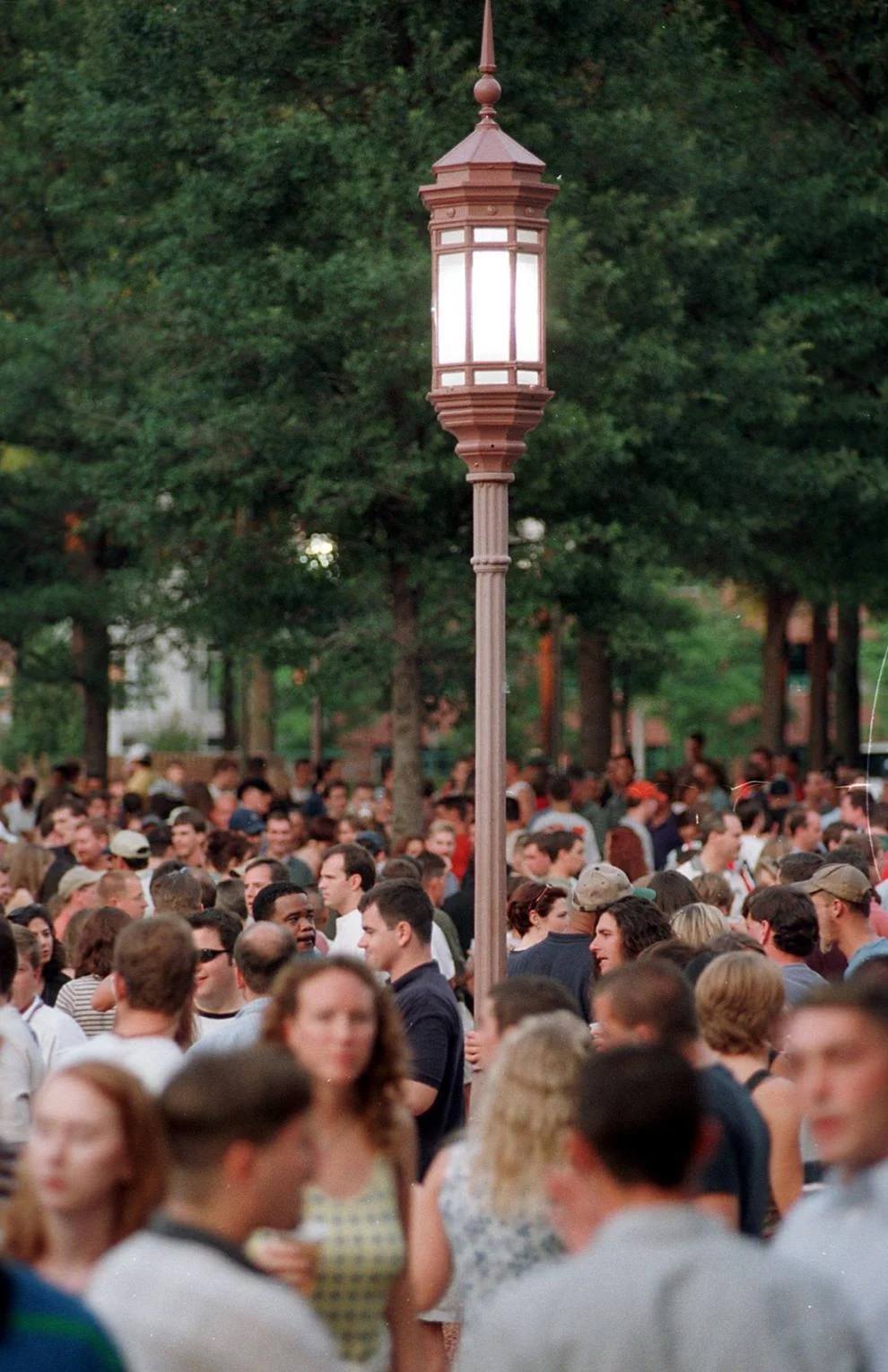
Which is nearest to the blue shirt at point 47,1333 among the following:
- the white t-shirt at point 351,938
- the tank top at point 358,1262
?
the tank top at point 358,1262

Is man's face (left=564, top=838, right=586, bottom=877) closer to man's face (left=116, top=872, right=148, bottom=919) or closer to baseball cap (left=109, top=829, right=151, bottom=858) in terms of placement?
baseball cap (left=109, top=829, right=151, bottom=858)

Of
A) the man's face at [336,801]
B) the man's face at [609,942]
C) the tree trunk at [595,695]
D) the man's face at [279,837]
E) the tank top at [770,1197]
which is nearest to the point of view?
the tank top at [770,1197]

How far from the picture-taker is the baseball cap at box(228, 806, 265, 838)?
1812 cm

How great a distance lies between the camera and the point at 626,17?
20.6m

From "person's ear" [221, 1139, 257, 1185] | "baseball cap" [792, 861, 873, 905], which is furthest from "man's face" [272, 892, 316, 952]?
"person's ear" [221, 1139, 257, 1185]

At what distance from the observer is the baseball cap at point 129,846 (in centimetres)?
1403

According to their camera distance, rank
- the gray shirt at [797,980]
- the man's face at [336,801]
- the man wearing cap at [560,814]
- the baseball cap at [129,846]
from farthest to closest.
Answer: the man's face at [336,801] → the man wearing cap at [560,814] → the baseball cap at [129,846] → the gray shirt at [797,980]

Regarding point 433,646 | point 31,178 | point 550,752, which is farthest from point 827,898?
point 550,752

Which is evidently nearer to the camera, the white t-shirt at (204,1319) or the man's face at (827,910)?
the white t-shirt at (204,1319)

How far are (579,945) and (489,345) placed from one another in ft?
8.00

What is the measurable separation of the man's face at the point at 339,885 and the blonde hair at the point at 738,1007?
4586mm

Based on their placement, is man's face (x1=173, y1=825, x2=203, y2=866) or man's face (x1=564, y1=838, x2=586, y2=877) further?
man's face (x1=173, y1=825, x2=203, y2=866)

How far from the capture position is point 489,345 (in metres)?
8.80

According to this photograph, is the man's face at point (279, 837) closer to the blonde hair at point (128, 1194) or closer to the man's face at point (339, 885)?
the man's face at point (339, 885)
